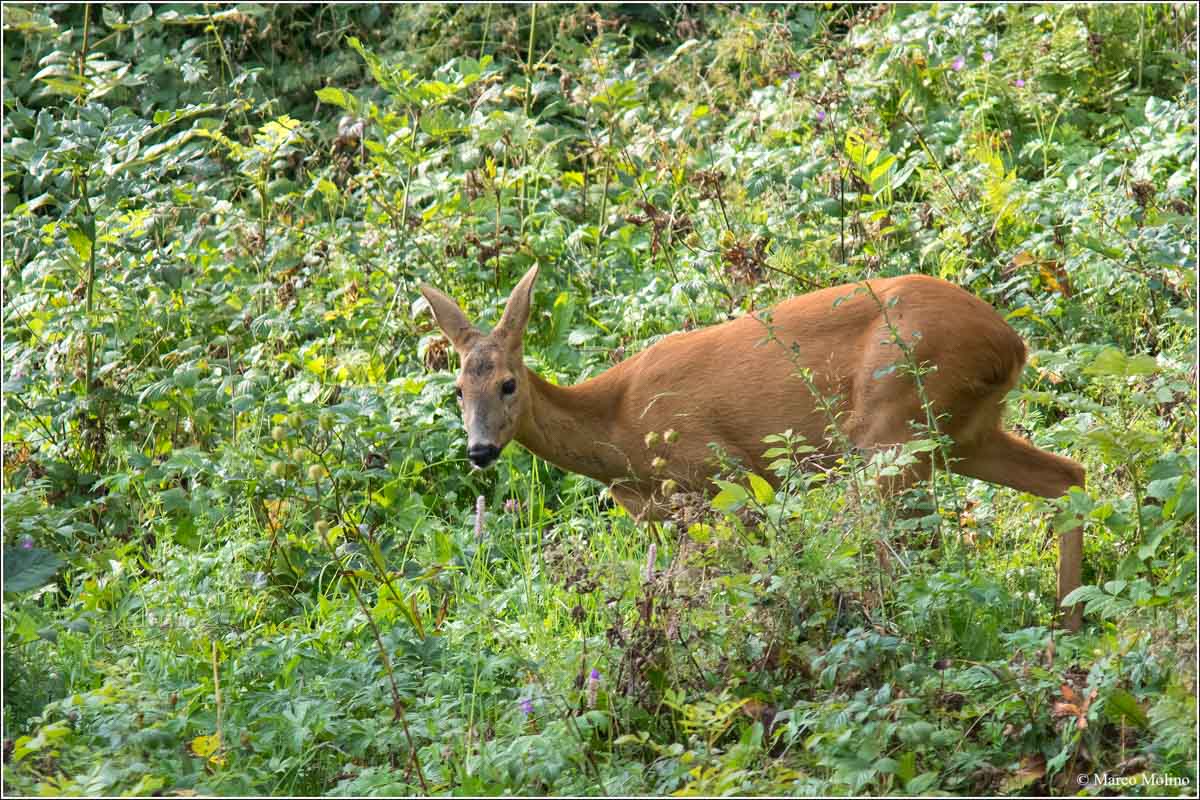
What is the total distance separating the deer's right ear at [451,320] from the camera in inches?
264

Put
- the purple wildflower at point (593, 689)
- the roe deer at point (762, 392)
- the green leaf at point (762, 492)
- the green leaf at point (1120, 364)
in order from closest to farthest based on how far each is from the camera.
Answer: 1. the green leaf at point (1120, 364)
2. the purple wildflower at point (593, 689)
3. the green leaf at point (762, 492)
4. the roe deer at point (762, 392)

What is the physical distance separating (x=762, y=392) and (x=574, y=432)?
828mm

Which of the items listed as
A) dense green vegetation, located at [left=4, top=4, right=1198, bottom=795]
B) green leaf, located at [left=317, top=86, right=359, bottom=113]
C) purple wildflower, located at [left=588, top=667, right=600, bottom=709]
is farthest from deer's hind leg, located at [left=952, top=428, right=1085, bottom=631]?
green leaf, located at [left=317, top=86, right=359, bottom=113]

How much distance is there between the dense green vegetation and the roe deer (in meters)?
0.22

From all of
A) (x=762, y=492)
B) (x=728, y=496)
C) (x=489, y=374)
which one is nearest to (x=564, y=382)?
(x=489, y=374)

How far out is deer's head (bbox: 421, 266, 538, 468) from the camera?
248 inches

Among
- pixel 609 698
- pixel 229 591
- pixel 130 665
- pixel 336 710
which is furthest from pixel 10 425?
pixel 609 698

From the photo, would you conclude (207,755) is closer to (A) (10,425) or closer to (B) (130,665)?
(B) (130,665)

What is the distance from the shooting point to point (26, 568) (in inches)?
165

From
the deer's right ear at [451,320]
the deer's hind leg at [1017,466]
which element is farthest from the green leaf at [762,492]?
the deer's right ear at [451,320]

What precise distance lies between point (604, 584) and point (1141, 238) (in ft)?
9.11

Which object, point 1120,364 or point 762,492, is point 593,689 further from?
point 1120,364

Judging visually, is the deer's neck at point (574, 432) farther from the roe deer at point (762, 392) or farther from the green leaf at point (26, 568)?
the green leaf at point (26, 568)

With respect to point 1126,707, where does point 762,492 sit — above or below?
above
